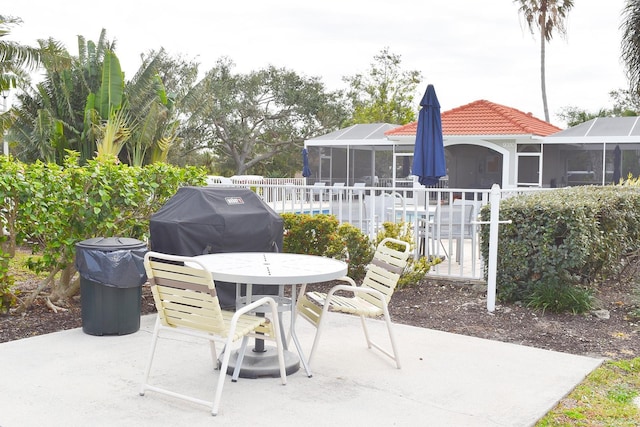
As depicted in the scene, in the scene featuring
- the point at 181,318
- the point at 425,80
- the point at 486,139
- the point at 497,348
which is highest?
the point at 425,80

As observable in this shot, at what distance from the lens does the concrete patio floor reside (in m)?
3.85

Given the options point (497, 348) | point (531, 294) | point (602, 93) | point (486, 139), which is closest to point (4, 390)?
point (497, 348)

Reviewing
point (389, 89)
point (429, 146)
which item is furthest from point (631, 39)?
point (389, 89)

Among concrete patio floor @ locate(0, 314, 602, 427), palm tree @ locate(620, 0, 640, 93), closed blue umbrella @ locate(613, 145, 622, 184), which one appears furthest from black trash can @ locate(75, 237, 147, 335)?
closed blue umbrella @ locate(613, 145, 622, 184)

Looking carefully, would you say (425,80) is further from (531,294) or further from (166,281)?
(166,281)

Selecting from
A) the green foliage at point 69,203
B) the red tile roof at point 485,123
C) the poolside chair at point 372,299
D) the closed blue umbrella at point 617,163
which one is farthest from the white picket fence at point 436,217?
the closed blue umbrella at point 617,163

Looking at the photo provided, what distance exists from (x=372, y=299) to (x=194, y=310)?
1625 millimetres

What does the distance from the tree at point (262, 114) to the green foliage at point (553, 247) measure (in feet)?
78.8

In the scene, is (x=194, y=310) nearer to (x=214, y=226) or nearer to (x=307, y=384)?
(x=307, y=384)

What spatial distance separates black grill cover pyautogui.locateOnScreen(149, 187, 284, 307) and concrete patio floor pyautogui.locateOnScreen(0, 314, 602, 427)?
3.05ft

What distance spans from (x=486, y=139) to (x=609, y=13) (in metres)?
6.54

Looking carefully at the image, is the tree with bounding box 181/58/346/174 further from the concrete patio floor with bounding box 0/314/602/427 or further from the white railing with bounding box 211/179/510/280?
the concrete patio floor with bounding box 0/314/602/427

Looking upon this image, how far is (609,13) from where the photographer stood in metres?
21.7

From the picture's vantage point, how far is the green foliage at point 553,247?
656 cm
